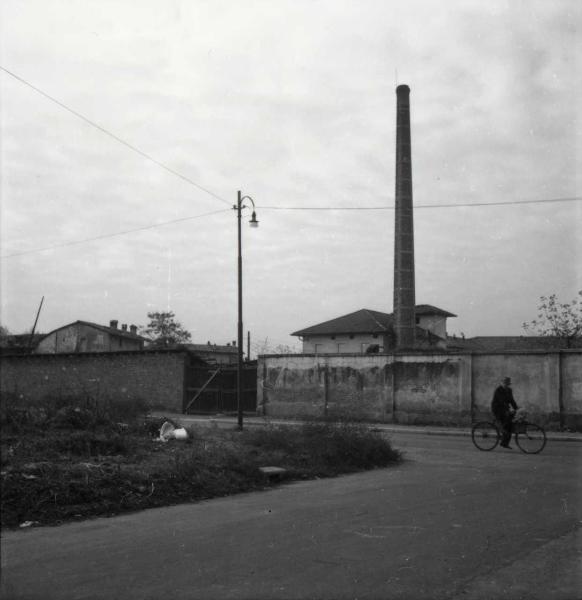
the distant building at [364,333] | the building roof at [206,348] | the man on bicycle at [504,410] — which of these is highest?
the distant building at [364,333]

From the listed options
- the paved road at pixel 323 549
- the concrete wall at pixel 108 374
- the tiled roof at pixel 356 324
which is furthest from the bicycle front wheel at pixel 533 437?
the tiled roof at pixel 356 324

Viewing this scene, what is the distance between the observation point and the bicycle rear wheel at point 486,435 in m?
15.8

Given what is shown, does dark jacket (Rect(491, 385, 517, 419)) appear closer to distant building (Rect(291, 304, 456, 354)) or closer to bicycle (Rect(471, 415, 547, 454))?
bicycle (Rect(471, 415, 547, 454))

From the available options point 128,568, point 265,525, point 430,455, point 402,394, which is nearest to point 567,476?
point 430,455

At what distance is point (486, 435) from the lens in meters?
15.9

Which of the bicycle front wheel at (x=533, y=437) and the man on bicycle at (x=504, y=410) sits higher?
the man on bicycle at (x=504, y=410)

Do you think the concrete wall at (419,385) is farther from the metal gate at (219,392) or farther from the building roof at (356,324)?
the building roof at (356,324)

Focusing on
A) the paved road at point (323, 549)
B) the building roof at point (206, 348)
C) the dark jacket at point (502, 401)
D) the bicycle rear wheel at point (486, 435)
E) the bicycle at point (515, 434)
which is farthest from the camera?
the building roof at point (206, 348)

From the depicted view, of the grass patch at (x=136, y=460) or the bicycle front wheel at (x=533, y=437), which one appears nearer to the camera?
the grass patch at (x=136, y=460)

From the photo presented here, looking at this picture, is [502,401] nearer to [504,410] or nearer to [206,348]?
[504,410]

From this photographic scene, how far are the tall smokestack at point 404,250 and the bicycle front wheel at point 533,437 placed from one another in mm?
20302

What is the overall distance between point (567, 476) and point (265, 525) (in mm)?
6661

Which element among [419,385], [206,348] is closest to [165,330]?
[206,348]

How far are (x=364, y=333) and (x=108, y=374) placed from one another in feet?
88.6
